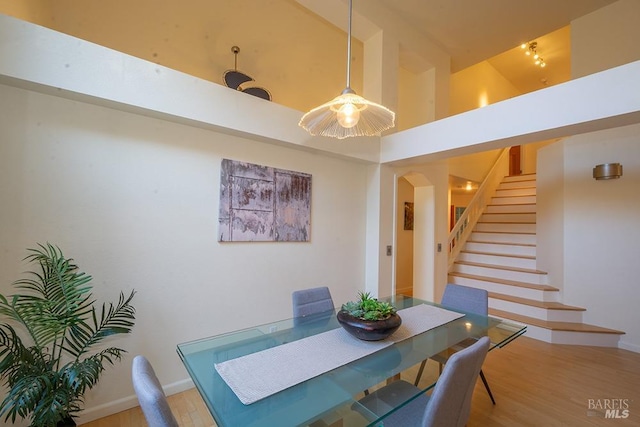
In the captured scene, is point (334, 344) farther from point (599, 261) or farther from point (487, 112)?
point (599, 261)

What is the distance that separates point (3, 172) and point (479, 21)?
5.32 metres

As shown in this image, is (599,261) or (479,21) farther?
(479,21)

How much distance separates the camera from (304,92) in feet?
13.5

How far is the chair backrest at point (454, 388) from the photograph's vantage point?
1.15m

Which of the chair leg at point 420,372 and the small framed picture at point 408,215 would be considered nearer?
the chair leg at point 420,372

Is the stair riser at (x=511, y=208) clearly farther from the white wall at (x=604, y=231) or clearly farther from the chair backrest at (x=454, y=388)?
the chair backrest at (x=454, y=388)

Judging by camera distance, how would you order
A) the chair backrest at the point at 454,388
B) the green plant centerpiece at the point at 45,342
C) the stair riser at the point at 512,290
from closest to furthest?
the chair backrest at the point at 454,388 < the green plant centerpiece at the point at 45,342 < the stair riser at the point at 512,290

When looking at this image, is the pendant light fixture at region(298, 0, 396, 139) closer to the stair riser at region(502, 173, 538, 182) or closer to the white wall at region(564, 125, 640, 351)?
the white wall at region(564, 125, 640, 351)

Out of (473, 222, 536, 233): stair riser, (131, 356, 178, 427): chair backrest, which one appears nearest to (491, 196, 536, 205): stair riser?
(473, 222, 536, 233): stair riser

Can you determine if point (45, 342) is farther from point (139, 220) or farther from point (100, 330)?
point (139, 220)

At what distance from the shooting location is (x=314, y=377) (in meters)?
1.25

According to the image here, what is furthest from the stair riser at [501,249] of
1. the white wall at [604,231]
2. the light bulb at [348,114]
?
the light bulb at [348,114]

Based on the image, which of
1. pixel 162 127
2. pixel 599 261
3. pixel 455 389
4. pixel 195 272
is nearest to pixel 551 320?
pixel 599 261

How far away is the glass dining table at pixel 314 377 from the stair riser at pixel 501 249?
11.4 ft
